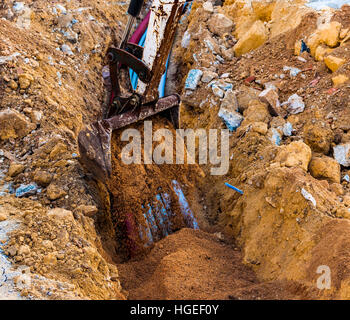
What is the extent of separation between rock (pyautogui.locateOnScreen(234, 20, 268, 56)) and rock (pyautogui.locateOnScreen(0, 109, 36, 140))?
3.28 m

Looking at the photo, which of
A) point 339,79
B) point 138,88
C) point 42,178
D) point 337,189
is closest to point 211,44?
point 339,79

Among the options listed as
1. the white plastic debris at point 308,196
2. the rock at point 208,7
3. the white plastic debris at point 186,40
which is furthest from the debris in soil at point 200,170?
the rock at point 208,7

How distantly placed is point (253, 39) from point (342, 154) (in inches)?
96.1

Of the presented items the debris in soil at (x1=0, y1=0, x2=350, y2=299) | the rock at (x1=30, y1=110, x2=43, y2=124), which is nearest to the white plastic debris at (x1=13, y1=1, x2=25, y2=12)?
the debris in soil at (x1=0, y1=0, x2=350, y2=299)

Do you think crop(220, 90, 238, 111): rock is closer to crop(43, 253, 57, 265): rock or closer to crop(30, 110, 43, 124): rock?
crop(30, 110, 43, 124): rock

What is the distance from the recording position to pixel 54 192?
2531mm

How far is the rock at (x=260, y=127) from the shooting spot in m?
3.50

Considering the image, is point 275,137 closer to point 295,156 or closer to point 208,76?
point 295,156

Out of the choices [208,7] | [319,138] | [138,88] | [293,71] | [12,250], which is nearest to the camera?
[12,250]

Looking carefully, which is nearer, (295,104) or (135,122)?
(135,122)

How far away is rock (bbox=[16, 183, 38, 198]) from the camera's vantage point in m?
2.53

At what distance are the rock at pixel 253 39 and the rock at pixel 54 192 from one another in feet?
11.5

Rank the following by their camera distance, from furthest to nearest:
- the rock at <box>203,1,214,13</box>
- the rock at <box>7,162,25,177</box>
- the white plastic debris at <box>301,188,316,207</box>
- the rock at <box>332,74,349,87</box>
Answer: the rock at <box>203,1,214,13</box> → the rock at <box>332,74,349,87</box> → the rock at <box>7,162,25,177</box> → the white plastic debris at <box>301,188,316,207</box>
